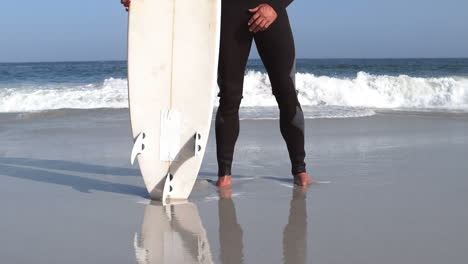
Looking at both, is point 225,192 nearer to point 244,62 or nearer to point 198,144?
point 198,144

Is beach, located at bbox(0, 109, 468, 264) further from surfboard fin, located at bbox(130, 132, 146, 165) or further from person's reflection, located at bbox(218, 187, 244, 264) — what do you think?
surfboard fin, located at bbox(130, 132, 146, 165)

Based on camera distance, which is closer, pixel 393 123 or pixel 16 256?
pixel 16 256

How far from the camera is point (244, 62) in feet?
10.6

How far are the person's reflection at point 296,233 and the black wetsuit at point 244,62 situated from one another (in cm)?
47

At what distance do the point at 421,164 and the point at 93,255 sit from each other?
2.57 meters

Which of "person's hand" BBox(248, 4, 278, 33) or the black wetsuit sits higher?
"person's hand" BBox(248, 4, 278, 33)

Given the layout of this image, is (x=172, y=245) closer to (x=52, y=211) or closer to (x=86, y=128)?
(x=52, y=211)

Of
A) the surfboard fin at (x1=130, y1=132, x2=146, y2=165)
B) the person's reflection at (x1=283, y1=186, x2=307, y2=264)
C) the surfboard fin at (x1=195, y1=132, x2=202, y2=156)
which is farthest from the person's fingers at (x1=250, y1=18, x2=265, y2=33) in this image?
the person's reflection at (x1=283, y1=186, x2=307, y2=264)

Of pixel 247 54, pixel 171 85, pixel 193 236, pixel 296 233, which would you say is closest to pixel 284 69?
pixel 247 54

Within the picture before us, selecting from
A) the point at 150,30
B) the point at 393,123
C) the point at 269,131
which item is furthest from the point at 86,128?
the point at 150,30

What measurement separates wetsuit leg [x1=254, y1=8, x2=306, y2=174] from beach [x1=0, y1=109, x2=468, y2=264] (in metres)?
0.31

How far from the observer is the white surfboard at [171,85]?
3047mm

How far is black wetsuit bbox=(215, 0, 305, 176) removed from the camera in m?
3.18

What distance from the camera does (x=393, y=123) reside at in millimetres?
7020
